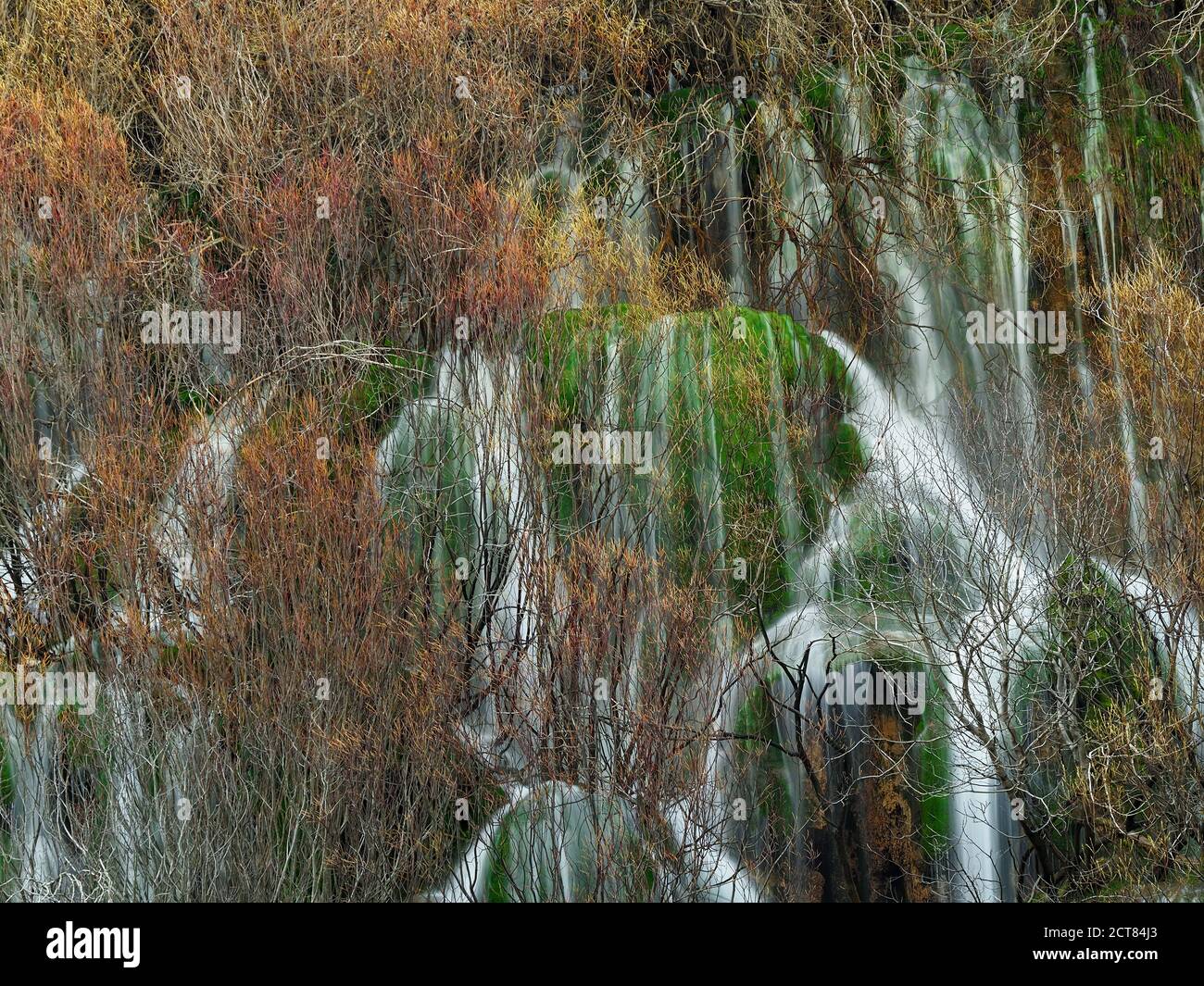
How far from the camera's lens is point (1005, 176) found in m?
11.6

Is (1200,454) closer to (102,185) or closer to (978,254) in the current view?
(978,254)

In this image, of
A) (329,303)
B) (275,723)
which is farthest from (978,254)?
(275,723)
